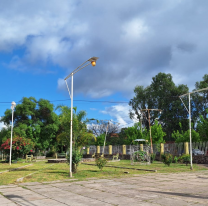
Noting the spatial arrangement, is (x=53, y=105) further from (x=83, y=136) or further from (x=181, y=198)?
(x=181, y=198)

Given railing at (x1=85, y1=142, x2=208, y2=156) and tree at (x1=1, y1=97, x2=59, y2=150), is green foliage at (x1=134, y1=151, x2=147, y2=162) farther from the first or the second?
tree at (x1=1, y1=97, x2=59, y2=150)

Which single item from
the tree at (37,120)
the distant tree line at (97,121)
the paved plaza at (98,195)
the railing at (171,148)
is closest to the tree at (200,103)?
the distant tree line at (97,121)

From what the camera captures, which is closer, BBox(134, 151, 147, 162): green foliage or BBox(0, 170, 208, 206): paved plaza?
BBox(0, 170, 208, 206): paved plaza

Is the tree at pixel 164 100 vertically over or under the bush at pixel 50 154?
over

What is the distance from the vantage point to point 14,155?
1089 inches

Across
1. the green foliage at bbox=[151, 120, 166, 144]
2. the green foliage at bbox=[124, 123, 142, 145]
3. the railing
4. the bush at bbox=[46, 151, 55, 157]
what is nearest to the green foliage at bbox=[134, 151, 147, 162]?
the railing

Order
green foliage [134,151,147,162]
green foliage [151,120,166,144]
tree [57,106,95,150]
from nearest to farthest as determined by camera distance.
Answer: tree [57,106,95,150] < green foliage [134,151,147,162] < green foliage [151,120,166,144]

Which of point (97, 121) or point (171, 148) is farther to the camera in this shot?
point (97, 121)

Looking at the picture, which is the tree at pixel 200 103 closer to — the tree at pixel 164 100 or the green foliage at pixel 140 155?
the tree at pixel 164 100

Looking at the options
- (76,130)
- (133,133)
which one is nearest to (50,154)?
(133,133)

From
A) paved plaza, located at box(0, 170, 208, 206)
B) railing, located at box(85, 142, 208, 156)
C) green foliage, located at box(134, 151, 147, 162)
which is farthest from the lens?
railing, located at box(85, 142, 208, 156)

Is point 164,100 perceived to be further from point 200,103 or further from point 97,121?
point 97,121

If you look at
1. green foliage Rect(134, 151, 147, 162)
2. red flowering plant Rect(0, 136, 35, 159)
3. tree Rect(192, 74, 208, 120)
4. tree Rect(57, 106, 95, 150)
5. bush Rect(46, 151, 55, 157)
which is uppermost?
tree Rect(192, 74, 208, 120)

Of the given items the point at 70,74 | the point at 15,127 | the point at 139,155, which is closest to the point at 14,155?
the point at 15,127
